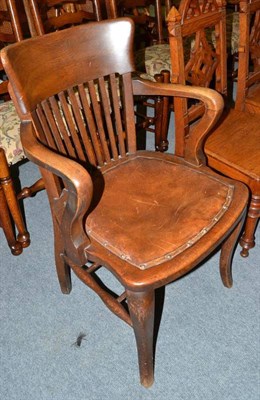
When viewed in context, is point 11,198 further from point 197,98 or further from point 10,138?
point 197,98

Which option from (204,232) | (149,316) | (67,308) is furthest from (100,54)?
(67,308)

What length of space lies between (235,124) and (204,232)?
27.2 inches

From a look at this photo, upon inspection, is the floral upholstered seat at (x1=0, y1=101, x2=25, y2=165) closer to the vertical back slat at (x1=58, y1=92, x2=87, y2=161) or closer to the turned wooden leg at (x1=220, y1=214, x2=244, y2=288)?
the vertical back slat at (x1=58, y1=92, x2=87, y2=161)

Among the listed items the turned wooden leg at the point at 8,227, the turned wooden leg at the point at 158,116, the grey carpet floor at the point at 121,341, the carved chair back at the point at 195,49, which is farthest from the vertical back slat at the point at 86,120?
the turned wooden leg at the point at 158,116

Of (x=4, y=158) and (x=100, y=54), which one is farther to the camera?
(x=4, y=158)

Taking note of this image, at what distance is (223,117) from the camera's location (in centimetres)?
161

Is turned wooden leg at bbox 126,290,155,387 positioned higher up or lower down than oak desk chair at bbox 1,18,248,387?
lower down

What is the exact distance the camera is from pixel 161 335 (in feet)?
4.44

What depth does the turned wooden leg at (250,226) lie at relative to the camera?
53.9 inches

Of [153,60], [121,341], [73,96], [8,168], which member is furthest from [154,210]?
[153,60]

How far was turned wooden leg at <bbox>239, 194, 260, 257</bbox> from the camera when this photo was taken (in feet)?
4.49

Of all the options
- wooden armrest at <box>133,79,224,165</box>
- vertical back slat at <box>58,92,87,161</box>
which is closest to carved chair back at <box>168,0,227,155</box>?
wooden armrest at <box>133,79,224,165</box>

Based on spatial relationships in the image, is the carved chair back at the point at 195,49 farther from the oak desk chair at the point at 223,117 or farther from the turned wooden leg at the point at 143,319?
the turned wooden leg at the point at 143,319

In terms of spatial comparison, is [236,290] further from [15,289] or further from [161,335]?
[15,289]
